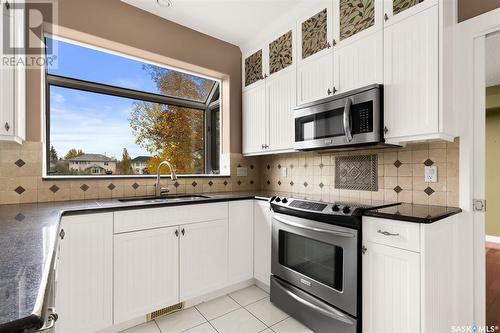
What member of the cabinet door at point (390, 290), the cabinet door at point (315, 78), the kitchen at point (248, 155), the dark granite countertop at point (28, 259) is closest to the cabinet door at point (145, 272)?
the kitchen at point (248, 155)

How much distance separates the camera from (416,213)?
148 cm

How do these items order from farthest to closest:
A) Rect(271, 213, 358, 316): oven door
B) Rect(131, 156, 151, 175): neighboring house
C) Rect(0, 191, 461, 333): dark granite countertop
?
Rect(131, 156, 151, 175): neighboring house
Rect(271, 213, 358, 316): oven door
Rect(0, 191, 461, 333): dark granite countertop

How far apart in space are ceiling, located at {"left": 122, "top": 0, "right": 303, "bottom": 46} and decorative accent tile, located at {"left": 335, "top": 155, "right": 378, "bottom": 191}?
60.3 inches

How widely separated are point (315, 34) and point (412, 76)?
96 cm

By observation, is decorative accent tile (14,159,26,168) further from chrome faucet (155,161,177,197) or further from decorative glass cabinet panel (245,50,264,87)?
decorative glass cabinet panel (245,50,264,87)

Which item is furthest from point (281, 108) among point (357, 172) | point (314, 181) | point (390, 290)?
point (390, 290)

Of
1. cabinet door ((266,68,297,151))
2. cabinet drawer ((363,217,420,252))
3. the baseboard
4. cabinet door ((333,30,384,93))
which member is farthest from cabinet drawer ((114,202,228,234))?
the baseboard

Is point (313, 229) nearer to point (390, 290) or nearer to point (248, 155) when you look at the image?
point (390, 290)

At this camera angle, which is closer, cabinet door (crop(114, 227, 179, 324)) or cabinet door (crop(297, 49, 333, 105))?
cabinet door (crop(114, 227, 179, 324))

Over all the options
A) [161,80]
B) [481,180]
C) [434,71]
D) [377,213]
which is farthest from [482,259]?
[161,80]

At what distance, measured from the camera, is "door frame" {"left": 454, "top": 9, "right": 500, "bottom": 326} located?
159 cm

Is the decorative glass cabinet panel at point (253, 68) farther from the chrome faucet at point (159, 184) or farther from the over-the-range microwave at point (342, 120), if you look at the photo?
the chrome faucet at point (159, 184)

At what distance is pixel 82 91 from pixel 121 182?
0.92 metres

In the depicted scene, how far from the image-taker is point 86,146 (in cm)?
233
